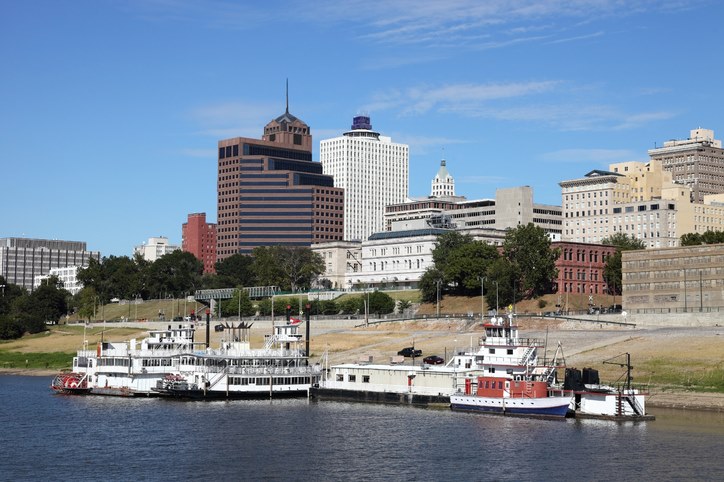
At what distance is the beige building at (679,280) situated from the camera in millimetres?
189750

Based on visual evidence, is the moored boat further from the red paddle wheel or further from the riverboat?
the red paddle wheel

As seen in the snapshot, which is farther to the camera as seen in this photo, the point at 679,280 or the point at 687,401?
the point at 679,280

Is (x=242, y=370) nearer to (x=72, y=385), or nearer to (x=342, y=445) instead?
(x=72, y=385)

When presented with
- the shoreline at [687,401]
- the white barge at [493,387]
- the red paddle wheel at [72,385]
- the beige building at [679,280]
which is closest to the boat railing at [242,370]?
the white barge at [493,387]

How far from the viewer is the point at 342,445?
9194 centimetres

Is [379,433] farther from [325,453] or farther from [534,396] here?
[534,396]

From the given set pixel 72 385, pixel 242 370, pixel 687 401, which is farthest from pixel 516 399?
pixel 72 385

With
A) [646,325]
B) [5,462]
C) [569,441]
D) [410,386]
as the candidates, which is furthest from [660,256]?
[5,462]

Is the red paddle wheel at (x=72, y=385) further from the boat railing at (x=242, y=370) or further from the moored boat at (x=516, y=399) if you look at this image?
Answer: the moored boat at (x=516, y=399)

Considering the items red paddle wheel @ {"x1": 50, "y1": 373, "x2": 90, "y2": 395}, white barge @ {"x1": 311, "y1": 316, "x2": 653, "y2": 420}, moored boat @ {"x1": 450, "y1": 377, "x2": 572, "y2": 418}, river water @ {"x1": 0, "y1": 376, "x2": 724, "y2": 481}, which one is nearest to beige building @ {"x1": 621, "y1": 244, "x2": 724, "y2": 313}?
white barge @ {"x1": 311, "y1": 316, "x2": 653, "y2": 420}

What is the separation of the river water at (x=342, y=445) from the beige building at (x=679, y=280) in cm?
8231

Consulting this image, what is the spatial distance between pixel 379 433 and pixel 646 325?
80517 mm

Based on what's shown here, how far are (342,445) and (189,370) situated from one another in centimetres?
4521

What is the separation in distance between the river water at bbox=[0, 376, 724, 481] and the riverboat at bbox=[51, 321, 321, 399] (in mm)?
10252
